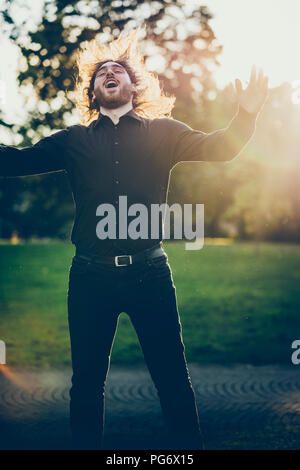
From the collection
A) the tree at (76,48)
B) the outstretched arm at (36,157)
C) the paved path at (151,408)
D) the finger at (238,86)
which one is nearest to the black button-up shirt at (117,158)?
the outstretched arm at (36,157)

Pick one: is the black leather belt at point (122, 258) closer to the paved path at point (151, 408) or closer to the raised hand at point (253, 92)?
the raised hand at point (253, 92)

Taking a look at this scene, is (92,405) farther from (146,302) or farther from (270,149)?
(270,149)

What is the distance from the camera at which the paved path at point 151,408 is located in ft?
14.0

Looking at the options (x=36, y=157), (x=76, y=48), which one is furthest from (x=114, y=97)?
(x=76, y=48)

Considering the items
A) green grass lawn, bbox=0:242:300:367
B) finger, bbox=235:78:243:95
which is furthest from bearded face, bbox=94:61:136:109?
green grass lawn, bbox=0:242:300:367

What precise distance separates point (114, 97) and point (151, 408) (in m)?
3.02

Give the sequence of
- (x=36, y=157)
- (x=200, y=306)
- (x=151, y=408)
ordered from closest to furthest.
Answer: (x=36, y=157) < (x=151, y=408) < (x=200, y=306)

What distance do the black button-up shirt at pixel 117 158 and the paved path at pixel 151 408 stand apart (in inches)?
74.9

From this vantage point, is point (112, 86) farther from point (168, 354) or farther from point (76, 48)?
point (76, 48)

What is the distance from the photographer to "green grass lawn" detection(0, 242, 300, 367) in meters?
7.75

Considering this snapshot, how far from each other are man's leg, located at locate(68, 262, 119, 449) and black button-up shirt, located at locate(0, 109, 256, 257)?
A: 0.21 meters

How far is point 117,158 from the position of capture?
3084 mm

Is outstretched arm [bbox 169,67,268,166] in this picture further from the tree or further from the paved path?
the tree
